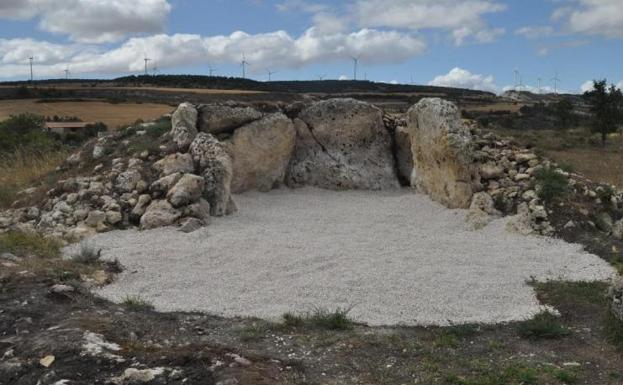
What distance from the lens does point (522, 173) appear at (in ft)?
41.2

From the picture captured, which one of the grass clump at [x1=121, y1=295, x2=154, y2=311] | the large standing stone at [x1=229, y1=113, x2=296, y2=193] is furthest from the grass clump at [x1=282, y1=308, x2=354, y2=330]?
the large standing stone at [x1=229, y1=113, x2=296, y2=193]

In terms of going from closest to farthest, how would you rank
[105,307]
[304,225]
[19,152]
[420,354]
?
[420,354] < [105,307] < [304,225] < [19,152]

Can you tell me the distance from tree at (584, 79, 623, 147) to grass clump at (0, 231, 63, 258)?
1324 inches

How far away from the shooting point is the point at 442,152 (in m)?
12.9

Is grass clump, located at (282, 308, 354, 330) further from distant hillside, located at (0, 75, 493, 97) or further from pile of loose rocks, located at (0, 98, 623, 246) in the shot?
distant hillside, located at (0, 75, 493, 97)

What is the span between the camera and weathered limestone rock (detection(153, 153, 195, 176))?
1207cm

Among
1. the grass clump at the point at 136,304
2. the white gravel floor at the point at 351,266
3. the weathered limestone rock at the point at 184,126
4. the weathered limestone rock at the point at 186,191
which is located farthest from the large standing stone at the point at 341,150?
the grass clump at the point at 136,304

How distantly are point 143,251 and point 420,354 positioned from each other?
4.98m

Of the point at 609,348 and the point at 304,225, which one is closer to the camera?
the point at 609,348

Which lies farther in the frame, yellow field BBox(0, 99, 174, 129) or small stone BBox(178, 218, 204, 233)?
yellow field BBox(0, 99, 174, 129)

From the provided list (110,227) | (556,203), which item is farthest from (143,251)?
(556,203)

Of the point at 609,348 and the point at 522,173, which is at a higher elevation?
the point at 522,173

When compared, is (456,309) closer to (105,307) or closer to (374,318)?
(374,318)

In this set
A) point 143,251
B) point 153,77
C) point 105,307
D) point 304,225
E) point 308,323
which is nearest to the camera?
point 308,323
